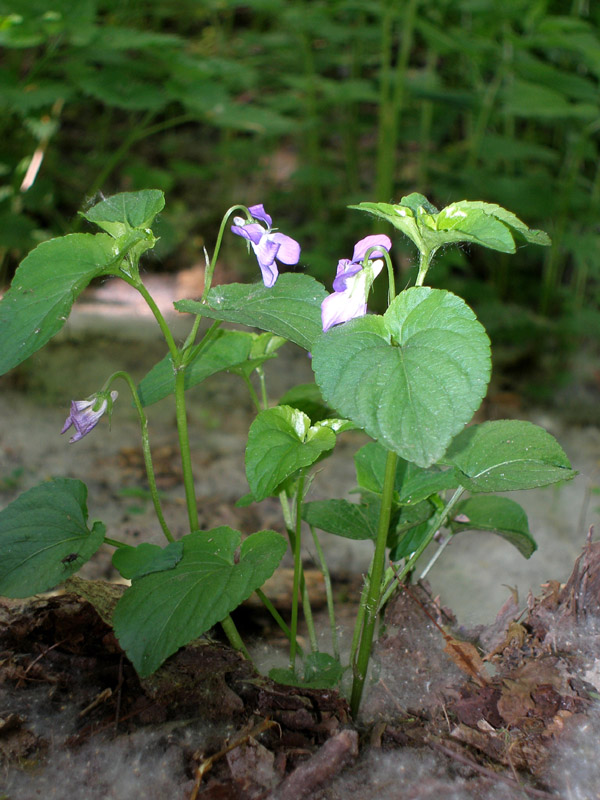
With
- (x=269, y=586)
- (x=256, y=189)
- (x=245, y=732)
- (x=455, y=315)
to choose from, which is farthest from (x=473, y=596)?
(x=256, y=189)

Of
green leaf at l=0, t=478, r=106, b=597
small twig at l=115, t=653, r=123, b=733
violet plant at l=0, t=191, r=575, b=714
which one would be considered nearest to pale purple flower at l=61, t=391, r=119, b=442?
violet plant at l=0, t=191, r=575, b=714

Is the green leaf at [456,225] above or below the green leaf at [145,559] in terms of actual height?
above

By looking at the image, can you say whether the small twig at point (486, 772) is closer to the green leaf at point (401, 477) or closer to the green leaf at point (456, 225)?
the green leaf at point (401, 477)

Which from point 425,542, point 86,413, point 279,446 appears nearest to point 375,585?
point 425,542

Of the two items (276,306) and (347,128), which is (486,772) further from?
(347,128)

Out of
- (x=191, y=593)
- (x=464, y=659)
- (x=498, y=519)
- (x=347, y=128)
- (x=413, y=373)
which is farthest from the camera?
(x=347, y=128)

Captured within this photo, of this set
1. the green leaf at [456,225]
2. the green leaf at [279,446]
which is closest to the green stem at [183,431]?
the green leaf at [279,446]
